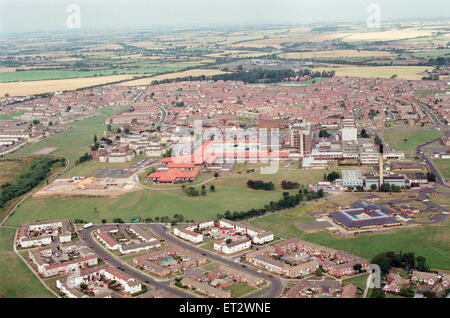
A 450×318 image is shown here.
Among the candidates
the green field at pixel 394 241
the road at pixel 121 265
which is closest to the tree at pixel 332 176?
the green field at pixel 394 241

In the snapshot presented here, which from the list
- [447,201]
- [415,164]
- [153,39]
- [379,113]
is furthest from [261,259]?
[153,39]

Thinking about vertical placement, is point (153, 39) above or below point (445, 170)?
above

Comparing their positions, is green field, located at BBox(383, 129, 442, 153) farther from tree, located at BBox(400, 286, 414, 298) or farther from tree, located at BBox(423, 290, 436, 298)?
tree, located at BBox(423, 290, 436, 298)

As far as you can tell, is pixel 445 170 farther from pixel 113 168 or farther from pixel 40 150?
pixel 40 150

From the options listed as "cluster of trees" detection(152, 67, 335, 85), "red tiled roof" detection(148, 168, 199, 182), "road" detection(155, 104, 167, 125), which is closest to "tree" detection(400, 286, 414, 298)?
"red tiled roof" detection(148, 168, 199, 182)

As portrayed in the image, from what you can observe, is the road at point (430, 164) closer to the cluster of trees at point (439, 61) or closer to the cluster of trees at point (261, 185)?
the cluster of trees at point (261, 185)

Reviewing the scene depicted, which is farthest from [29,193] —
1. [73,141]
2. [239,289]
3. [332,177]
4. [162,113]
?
[162,113]
